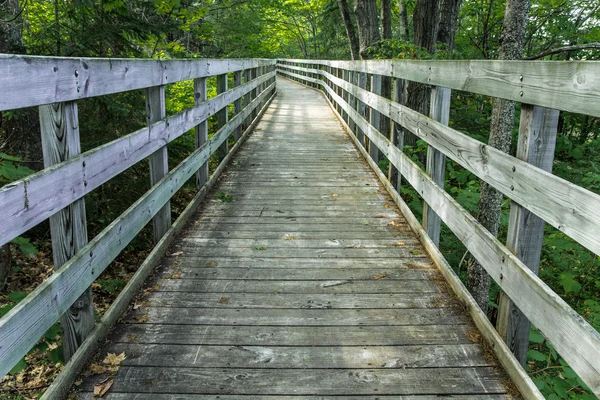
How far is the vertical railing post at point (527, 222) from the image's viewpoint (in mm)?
2387

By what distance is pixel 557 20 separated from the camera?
10.7 metres

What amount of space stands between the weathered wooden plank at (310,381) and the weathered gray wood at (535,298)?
49 cm

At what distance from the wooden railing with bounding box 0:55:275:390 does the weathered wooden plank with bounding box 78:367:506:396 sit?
399 millimetres

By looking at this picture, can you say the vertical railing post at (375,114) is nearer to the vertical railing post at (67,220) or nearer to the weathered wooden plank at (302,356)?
the weathered wooden plank at (302,356)

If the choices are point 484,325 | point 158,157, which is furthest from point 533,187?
point 158,157

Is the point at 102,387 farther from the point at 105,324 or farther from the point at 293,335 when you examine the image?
the point at 293,335

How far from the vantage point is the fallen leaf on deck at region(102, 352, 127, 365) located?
2.76 metres

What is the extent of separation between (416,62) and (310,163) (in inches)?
142

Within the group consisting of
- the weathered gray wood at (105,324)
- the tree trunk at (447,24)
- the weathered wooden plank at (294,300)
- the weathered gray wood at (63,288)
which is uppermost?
the tree trunk at (447,24)

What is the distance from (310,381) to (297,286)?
113 cm

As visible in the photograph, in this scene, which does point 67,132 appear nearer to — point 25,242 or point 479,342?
point 25,242

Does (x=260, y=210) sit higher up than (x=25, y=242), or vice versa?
(x=25, y=242)

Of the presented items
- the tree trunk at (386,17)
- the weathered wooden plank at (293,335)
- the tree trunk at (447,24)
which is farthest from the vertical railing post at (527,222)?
the tree trunk at (386,17)

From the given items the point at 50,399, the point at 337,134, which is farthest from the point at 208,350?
the point at 337,134
